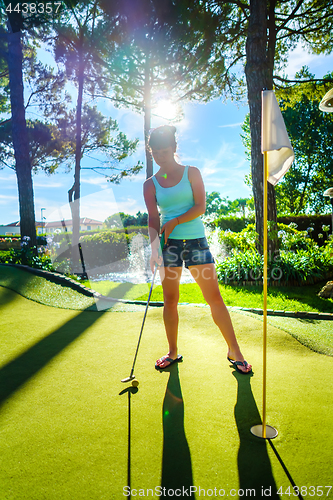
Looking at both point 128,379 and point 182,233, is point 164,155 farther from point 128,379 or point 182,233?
point 128,379

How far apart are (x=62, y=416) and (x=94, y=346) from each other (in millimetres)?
1113

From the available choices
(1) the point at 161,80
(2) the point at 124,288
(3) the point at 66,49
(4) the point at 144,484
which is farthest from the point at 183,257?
(3) the point at 66,49

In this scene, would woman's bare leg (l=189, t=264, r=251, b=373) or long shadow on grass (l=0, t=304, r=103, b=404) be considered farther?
woman's bare leg (l=189, t=264, r=251, b=373)

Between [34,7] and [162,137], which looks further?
[34,7]

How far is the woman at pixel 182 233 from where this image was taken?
2289 mm

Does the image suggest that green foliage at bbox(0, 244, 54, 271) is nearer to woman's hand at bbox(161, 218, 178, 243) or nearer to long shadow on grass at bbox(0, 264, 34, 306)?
long shadow on grass at bbox(0, 264, 34, 306)

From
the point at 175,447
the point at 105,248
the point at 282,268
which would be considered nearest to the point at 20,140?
the point at 105,248

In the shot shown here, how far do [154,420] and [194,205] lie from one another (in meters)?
1.44

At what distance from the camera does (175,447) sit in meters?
1.46

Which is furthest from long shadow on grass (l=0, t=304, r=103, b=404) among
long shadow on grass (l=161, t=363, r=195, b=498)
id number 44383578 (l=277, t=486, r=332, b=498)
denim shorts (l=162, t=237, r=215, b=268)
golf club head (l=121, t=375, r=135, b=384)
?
id number 44383578 (l=277, t=486, r=332, b=498)

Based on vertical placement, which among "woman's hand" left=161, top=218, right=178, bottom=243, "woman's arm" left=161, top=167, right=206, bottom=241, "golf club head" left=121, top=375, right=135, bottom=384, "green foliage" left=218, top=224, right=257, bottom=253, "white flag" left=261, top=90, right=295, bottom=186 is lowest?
"golf club head" left=121, top=375, right=135, bottom=384

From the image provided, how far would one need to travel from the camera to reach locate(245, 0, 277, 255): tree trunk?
6848 mm

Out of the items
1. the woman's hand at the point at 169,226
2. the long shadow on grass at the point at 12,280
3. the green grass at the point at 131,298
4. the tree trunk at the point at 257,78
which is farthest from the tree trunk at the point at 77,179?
the woman's hand at the point at 169,226

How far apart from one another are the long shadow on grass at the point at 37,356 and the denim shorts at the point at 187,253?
1319 millimetres
